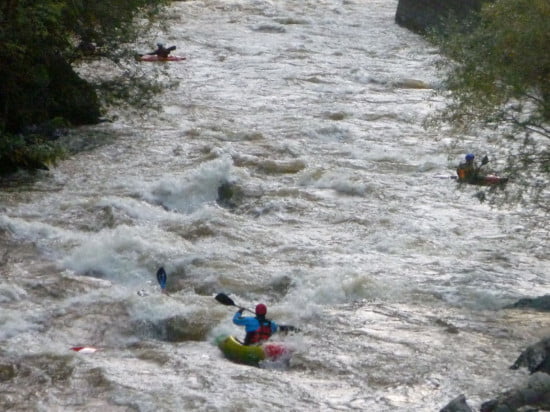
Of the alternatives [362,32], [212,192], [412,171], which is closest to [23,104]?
[212,192]

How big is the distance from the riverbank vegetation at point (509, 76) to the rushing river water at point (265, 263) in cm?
172

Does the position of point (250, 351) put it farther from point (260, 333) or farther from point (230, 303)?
point (230, 303)

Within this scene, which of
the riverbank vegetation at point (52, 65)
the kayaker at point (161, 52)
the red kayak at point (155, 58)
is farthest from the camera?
the kayaker at point (161, 52)

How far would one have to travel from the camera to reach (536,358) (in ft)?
31.5

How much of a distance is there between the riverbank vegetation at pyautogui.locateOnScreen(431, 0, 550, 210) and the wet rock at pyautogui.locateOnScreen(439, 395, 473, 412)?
3486mm

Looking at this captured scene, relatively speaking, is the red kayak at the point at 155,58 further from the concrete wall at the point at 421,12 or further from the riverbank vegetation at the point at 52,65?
the concrete wall at the point at 421,12

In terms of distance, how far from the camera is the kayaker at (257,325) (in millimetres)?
10008

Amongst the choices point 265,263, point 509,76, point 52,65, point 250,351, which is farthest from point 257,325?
point 52,65

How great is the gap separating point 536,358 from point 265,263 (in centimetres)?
383

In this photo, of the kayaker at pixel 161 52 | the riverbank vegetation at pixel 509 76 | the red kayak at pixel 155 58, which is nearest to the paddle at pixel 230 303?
the riverbank vegetation at pixel 509 76

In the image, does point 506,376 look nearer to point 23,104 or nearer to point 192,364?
point 192,364

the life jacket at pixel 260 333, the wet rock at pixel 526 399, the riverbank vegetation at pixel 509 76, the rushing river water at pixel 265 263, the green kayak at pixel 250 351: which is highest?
the riverbank vegetation at pixel 509 76

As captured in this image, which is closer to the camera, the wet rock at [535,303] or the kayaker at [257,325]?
the kayaker at [257,325]

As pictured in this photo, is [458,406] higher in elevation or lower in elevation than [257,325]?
higher
